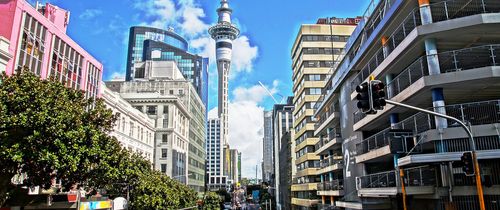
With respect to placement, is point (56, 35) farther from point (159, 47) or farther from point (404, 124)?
point (159, 47)

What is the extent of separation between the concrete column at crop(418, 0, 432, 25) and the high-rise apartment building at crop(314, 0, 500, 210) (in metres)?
0.05

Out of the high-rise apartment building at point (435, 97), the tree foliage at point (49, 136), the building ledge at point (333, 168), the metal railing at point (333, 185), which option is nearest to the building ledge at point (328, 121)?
the building ledge at point (333, 168)

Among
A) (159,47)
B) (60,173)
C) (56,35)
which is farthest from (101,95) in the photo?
(159,47)

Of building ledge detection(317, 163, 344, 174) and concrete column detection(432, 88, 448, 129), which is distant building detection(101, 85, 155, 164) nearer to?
building ledge detection(317, 163, 344, 174)

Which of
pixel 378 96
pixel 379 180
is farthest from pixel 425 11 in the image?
pixel 379 180

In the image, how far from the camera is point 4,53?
26.7 metres

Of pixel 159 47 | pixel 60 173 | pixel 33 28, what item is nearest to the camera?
pixel 60 173

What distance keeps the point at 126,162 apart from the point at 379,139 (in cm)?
1666

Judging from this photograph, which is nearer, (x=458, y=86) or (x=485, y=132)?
(x=485, y=132)

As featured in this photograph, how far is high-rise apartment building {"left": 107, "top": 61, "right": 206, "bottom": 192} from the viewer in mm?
80550

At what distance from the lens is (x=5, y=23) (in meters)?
28.9

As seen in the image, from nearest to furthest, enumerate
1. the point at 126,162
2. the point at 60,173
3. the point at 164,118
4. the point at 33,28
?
the point at 60,173
the point at 126,162
the point at 33,28
the point at 164,118

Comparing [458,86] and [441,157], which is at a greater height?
[458,86]

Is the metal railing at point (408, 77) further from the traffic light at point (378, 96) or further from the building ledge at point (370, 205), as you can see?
the traffic light at point (378, 96)
